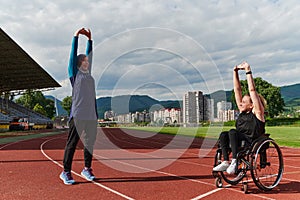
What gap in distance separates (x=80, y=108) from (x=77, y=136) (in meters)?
0.46

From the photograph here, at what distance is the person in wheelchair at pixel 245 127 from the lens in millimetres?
4531

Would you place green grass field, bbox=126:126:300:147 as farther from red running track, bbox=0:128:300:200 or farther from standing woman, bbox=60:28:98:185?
standing woman, bbox=60:28:98:185

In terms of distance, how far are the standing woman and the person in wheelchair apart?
211 centimetres

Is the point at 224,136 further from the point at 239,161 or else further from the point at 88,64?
the point at 88,64

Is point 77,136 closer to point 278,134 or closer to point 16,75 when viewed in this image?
point 278,134

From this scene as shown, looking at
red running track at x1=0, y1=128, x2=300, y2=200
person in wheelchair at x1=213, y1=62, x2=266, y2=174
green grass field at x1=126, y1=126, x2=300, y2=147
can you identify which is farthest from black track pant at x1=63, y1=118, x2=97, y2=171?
green grass field at x1=126, y1=126, x2=300, y2=147

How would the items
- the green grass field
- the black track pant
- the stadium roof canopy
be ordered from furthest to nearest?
the stadium roof canopy < the green grass field < the black track pant

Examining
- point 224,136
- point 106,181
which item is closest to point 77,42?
point 106,181

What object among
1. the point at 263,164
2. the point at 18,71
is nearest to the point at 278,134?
the point at 263,164

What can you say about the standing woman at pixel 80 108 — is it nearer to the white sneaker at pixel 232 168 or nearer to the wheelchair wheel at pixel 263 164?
the white sneaker at pixel 232 168

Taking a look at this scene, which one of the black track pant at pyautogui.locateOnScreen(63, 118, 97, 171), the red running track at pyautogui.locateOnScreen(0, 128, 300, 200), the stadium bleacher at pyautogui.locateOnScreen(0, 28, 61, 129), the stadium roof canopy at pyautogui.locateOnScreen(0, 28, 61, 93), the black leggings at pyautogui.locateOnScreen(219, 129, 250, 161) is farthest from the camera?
the stadium bleacher at pyautogui.locateOnScreen(0, 28, 61, 129)

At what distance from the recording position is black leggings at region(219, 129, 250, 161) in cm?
452

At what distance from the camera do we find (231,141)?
4535 millimetres

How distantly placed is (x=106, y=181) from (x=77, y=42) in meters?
2.38
